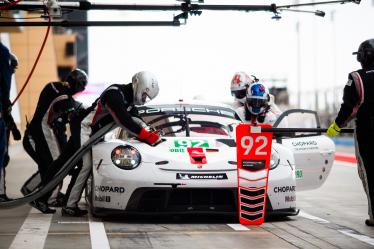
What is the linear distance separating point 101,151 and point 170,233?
136cm

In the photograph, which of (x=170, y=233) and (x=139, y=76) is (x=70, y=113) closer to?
(x=139, y=76)

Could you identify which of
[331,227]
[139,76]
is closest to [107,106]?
[139,76]

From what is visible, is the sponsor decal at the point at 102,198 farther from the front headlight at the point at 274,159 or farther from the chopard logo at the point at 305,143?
the chopard logo at the point at 305,143

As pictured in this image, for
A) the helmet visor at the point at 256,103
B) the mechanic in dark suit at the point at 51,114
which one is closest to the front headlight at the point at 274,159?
the helmet visor at the point at 256,103

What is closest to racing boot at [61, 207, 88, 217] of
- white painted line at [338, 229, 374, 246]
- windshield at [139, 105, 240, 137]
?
windshield at [139, 105, 240, 137]

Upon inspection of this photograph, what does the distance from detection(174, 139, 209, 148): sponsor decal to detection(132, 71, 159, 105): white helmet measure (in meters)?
0.56

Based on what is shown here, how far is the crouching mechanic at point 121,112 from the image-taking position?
8133 millimetres

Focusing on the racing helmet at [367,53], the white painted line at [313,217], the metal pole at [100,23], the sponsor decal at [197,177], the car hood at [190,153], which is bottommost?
the white painted line at [313,217]

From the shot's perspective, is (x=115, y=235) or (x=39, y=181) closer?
(x=115, y=235)

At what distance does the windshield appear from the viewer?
8930 millimetres

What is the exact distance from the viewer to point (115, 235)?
6988 mm

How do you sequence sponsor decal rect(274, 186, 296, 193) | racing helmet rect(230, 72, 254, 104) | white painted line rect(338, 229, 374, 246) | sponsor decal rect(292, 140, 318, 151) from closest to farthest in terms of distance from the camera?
white painted line rect(338, 229, 374, 246) < sponsor decal rect(274, 186, 296, 193) < sponsor decal rect(292, 140, 318, 151) < racing helmet rect(230, 72, 254, 104)

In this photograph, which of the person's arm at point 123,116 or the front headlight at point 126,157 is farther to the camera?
the person's arm at point 123,116

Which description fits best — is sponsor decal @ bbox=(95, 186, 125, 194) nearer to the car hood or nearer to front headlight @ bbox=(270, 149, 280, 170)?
the car hood
